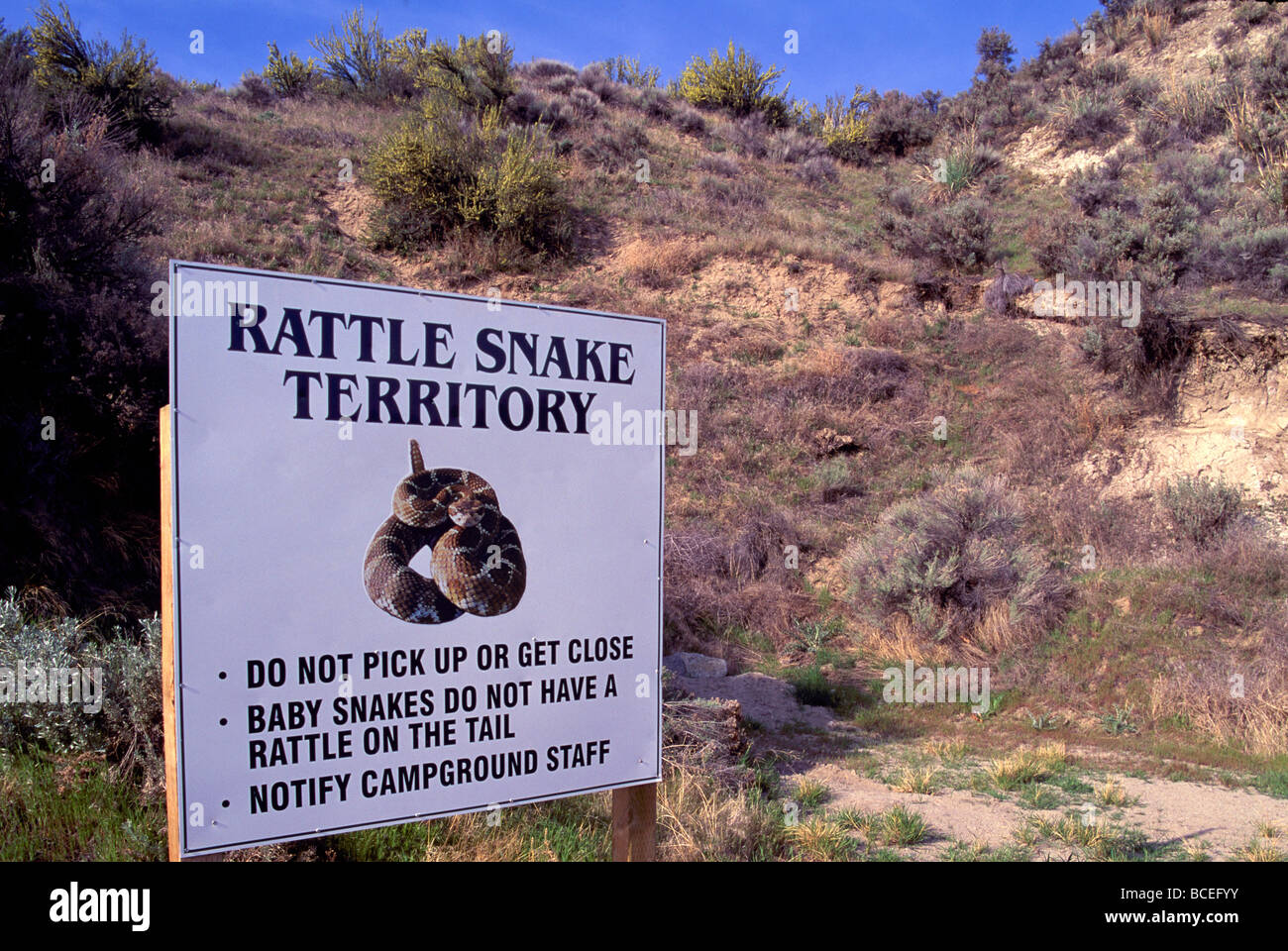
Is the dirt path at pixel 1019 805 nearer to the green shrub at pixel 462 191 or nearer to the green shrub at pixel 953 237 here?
the green shrub at pixel 953 237

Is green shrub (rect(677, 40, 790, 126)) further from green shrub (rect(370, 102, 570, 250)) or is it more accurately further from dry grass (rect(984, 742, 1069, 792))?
dry grass (rect(984, 742, 1069, 792))

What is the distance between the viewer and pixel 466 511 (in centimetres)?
264

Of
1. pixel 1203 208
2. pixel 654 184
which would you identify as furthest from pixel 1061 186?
pixel 654 184

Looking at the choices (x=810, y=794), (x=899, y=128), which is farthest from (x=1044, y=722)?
(x=899, y=128)

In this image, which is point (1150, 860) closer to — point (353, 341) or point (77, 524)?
point (353, 341)

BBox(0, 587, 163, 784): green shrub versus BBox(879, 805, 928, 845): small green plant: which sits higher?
BBox(0, 587, 163, 784): green shrub

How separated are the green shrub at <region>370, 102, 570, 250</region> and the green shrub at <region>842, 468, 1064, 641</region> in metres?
10.2

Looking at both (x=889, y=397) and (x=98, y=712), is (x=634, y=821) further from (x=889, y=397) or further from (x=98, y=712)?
(x=889, y=397)

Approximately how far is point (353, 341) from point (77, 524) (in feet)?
18.1

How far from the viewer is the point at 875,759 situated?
6676mm

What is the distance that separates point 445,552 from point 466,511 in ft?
0.48

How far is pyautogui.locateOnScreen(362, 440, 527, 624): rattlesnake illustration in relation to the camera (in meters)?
2.51

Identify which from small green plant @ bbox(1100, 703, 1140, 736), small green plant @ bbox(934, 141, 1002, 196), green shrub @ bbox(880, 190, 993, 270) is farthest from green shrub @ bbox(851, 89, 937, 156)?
small green plant @ bbox(1100, 703, 1140, 736)

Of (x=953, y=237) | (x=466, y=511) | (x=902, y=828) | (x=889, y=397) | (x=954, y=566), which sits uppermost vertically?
(x=953, y=237)
